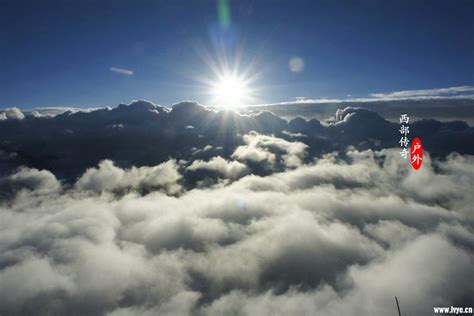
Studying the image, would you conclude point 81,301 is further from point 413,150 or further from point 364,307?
point 413,150

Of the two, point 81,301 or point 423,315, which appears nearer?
point 81,301

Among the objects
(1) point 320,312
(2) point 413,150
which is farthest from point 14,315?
(2) point 413,150

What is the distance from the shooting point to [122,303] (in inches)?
7790

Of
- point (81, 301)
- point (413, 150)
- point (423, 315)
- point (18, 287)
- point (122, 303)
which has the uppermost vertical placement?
point (413, 150)

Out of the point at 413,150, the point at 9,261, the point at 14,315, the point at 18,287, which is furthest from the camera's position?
the point at 9,261

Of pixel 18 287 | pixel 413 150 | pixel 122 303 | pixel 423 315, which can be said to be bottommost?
pixel 423 315

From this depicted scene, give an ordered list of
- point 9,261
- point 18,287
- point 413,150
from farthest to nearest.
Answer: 1. point 9,261
2. point 18,287
3. point 413,150

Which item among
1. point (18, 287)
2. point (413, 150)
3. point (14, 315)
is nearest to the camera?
point (413, 150)

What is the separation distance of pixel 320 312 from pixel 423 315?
259 feet

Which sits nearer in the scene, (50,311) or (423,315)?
(50,311)

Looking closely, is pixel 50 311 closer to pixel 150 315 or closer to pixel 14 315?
pixel 14 315

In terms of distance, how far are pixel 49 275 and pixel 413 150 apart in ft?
732

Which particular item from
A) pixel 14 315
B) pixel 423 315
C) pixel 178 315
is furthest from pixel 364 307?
pixel 14 315

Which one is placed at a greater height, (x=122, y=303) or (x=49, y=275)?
(x=49, y=275)
